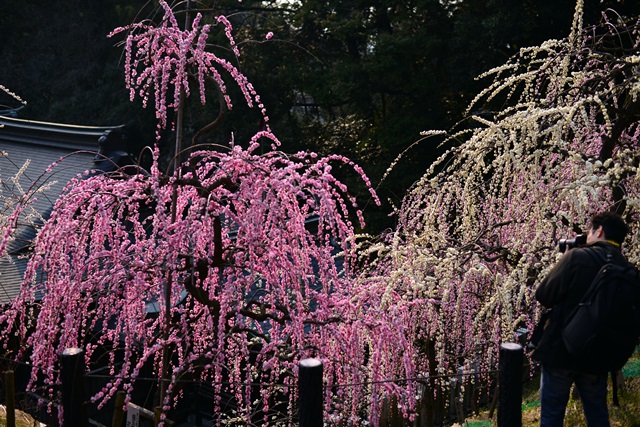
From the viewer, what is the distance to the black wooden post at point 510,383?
7.86 feet

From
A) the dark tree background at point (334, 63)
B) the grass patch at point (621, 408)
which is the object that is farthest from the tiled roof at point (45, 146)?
the grass patch at point (621, 408)

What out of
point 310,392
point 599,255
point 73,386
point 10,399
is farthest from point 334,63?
point 310,392

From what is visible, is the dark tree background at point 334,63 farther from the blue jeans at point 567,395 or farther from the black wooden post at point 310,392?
the black wooden post at point 310,392

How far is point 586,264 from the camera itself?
110 inches

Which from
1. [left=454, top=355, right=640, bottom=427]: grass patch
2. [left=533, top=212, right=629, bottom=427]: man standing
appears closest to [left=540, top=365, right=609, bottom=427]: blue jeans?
[left=533, top=212, right=629, bottom=427]: man standing

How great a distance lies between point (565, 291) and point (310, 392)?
50.4 inches

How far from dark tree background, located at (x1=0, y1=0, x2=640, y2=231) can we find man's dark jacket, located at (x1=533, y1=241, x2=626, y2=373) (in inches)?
368

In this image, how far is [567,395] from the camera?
2.97m

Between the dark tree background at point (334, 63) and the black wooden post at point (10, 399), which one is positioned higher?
the dark tree background at point (334, 63)

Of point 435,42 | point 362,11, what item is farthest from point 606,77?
point 362,11

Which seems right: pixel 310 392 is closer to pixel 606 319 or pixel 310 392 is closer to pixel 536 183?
pixel 606 319

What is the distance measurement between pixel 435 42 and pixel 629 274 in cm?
1203

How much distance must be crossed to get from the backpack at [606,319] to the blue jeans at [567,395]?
18 centimetres

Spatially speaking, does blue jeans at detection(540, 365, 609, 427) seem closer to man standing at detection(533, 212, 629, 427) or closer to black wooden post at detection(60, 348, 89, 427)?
man standing at detection(533, 212, 629, 427)
